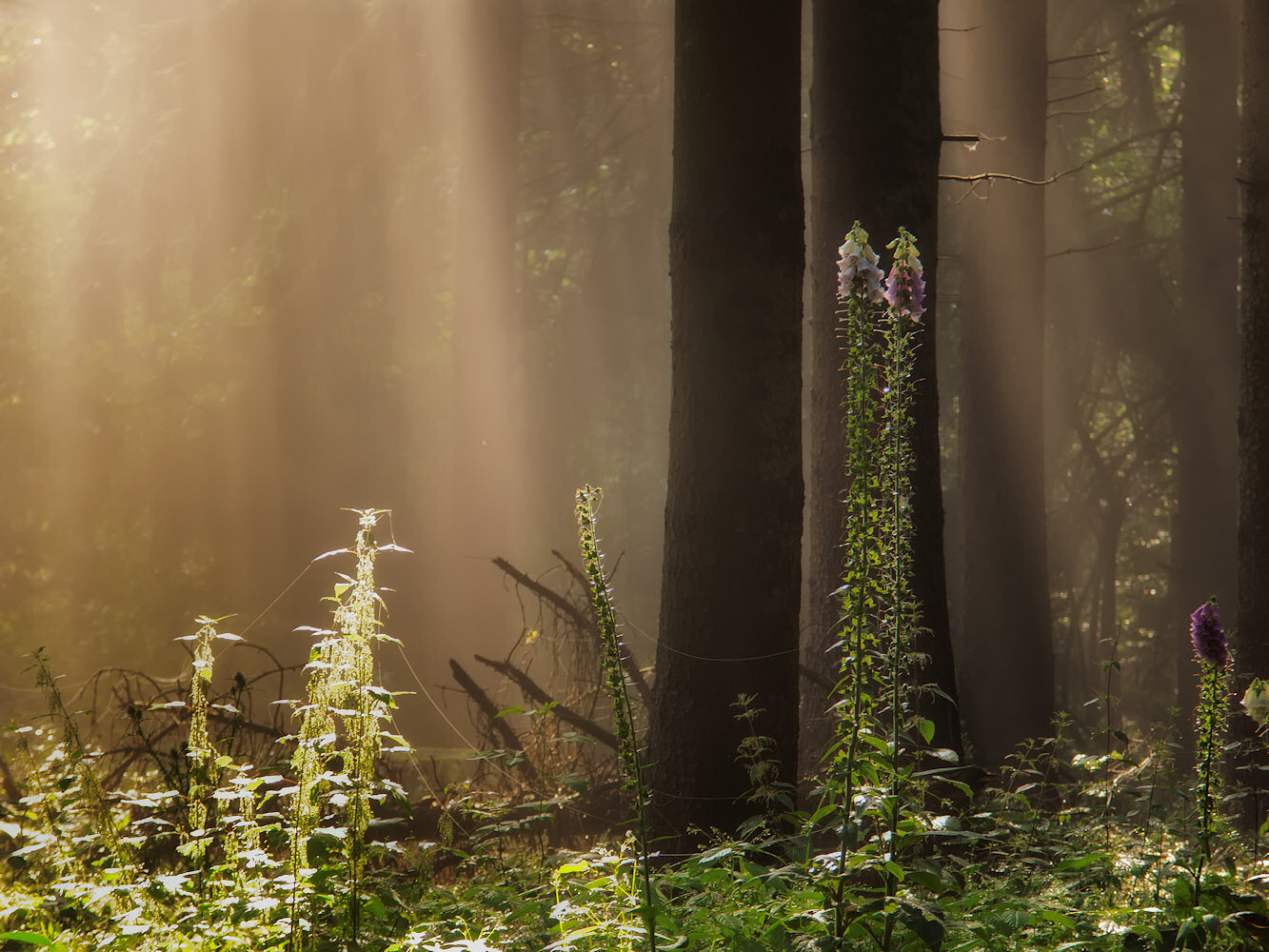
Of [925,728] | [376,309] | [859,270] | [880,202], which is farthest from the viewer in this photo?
[376,309]

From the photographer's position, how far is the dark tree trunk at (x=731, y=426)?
4105 millimetres

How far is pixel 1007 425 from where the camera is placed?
9523 mm

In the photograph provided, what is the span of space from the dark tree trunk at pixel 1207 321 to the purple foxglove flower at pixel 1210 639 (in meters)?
14.3

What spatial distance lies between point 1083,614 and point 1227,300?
606 centimetres

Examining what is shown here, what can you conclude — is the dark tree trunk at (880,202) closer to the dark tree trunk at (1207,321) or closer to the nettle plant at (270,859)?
the nettle plant at (270,859)

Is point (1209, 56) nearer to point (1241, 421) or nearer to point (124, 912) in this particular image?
point (1241, 421)

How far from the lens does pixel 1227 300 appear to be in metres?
15.5

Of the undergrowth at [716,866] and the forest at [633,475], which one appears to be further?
the forest at [633,475]

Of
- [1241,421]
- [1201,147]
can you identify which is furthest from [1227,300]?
[1241,421]

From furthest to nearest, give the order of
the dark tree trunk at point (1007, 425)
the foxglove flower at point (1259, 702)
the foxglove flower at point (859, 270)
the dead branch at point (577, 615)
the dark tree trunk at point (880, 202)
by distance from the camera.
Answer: the dark tree trunk at point (1007, 425) < the dead branch at point (577, 615) < the dark tree trunk at point (880, 202) < the foxglove flower at point (1259, 702) < the foxglove flower at point (859, 270)

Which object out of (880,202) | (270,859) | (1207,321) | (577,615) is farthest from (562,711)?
(1207,321)

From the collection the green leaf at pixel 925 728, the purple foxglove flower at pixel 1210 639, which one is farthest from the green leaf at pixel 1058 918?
the purple foxglove flower at pixel 1210 639

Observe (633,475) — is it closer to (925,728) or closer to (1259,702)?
(1259,702)

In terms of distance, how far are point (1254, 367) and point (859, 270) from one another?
6353mm
